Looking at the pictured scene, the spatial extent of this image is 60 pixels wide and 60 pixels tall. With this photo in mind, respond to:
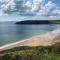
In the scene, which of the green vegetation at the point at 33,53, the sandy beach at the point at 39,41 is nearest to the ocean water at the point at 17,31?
the sandy beach at the point at 39,41

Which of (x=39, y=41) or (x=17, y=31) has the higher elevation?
(x=17, y=31)

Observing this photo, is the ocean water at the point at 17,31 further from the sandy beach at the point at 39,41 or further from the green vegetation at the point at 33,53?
the green vegetation at the point at 33,53

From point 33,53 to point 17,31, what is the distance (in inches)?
15.1

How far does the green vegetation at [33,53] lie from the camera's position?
51.4 inches

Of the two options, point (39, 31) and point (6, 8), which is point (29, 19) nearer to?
point (39, 31)

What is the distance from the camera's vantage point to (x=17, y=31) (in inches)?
52.4

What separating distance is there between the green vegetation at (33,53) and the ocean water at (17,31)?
15 cm

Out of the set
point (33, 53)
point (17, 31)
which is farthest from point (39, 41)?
point (17, 31)

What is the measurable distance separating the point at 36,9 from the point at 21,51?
63cm

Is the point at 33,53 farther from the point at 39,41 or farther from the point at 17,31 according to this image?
the point at 17,31

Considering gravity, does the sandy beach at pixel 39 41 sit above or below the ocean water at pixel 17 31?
below

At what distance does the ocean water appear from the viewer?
131 centimetres

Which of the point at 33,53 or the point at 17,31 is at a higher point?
the point at 17,31

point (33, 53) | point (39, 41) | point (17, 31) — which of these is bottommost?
point (33, 53)
